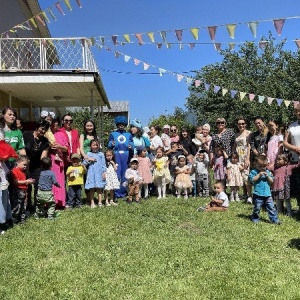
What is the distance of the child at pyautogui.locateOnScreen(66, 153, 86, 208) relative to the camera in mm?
7703

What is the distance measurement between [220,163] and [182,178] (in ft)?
3.12

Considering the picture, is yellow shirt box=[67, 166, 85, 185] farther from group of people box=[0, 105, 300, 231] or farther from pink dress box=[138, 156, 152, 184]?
pink dress box=[138, 156, 152, 184]

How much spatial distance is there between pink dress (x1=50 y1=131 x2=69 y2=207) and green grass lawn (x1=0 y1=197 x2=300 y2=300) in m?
0.80

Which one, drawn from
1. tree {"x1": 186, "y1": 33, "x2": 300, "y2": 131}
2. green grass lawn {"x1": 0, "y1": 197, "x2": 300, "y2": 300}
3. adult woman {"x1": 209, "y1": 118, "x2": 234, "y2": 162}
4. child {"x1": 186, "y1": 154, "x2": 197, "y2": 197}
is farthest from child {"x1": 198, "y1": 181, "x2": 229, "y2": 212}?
tree {"x1": 186, "y1": 33, "x2": 300, "y2": 131}

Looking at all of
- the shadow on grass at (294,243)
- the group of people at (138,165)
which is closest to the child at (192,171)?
the group of people at (138,165)

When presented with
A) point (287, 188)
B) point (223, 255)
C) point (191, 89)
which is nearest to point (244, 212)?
point (287, 188)

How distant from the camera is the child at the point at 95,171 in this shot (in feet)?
25.6

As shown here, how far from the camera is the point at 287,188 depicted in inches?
268

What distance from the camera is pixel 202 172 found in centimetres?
907

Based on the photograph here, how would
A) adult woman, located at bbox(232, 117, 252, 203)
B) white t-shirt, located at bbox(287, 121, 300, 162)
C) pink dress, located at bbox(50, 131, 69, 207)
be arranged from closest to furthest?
white t-shirt, located at bbox(287, 121, 300, 162) < pink dress, located at bbox(50, 131, 69, 207) < adult woman, located at bbox(232, 117, 252, 203)

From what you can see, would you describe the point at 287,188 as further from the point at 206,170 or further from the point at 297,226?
the point at 206,170

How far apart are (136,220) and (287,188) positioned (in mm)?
2474

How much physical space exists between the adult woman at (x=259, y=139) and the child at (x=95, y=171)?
279 cm

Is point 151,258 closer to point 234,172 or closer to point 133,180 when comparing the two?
point 133,180
